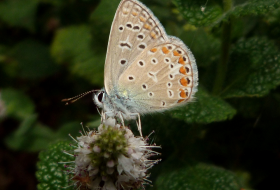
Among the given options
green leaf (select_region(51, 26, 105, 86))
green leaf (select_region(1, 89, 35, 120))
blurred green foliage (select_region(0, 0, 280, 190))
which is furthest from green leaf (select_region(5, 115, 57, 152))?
green leaf (select_region(51, 26, 105, 86))

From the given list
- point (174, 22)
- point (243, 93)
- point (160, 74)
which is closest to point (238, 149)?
point (243, 93)

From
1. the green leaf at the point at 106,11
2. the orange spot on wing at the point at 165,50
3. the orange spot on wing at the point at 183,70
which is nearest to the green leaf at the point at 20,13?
the green leaf at the point at 106,11

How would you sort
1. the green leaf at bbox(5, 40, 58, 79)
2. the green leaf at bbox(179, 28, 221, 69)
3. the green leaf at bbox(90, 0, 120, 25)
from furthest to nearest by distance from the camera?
the green leaf at bbox(5, 40, 58, 79) < the green leaf at bbox(90, 0, 120, 25) < the green leaf at bbox(179, 28, 221, 69)

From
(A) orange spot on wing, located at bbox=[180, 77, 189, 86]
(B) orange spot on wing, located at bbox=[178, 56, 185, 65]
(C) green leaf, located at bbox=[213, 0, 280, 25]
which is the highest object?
(C) green leaf, located at bbox=[213, 0, 280, 25]

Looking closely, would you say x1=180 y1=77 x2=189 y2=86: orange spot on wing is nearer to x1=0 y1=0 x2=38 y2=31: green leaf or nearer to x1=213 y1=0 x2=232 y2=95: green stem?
x1=213 y1=0 x2=232 y2=95: green stem

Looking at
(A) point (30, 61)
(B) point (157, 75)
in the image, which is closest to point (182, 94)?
(B) point (157, 75)

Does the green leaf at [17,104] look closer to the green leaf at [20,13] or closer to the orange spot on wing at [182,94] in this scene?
the green leaf at [20,13]

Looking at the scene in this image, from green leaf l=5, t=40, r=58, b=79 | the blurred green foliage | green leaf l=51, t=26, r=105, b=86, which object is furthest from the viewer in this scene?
green leaf l=5, t=40, r=58, b=79

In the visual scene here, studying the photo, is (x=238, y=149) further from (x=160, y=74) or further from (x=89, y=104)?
(x=89, y=104)
